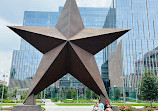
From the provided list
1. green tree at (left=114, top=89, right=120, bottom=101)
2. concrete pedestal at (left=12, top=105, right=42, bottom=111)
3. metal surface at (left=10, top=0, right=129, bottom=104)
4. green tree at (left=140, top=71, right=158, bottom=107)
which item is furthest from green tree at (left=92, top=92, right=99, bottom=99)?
concrete pedestal at (left=12, top=105, right=42, bottom=111)

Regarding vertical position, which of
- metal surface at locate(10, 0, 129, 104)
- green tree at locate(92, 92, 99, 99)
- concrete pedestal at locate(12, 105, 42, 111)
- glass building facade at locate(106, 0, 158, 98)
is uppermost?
glass building facade at locate(106, 0, 158, 98)

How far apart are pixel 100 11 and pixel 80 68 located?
81.9m

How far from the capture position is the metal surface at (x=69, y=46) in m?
10.6

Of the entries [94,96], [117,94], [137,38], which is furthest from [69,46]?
[137,38]

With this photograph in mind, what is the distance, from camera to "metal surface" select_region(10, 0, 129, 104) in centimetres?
1061

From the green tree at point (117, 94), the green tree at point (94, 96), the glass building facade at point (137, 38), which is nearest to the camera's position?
the green tree at point (117, 94)

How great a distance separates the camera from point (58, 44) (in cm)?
1089

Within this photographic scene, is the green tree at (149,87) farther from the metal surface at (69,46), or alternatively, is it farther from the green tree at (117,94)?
the green tree at (117,94)

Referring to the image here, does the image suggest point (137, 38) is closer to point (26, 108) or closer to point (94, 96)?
point (94, 96)

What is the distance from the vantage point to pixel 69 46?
1044 cm

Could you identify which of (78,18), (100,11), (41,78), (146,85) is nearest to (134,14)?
(100,11)

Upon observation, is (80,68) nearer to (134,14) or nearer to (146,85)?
(146,85)

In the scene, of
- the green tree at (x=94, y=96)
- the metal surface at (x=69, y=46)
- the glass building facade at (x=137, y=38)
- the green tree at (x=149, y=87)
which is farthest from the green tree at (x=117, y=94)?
the metal surface at (x=69, y=46)

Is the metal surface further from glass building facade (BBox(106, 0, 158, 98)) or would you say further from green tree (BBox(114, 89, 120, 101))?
glass building facade (BBox(106, 0, 158, 98))
